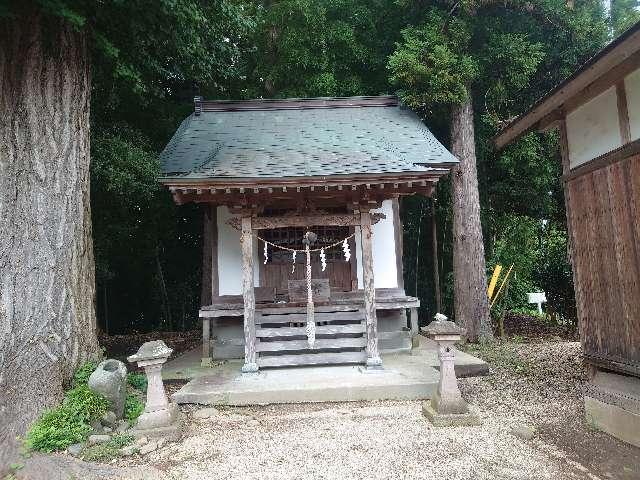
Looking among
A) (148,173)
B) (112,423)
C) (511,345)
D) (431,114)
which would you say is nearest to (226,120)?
(148,173)

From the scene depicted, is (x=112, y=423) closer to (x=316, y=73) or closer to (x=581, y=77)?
(x=581, y=77)

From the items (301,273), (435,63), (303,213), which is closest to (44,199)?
(303,213)

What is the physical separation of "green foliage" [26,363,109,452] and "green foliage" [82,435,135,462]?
21 centimetres

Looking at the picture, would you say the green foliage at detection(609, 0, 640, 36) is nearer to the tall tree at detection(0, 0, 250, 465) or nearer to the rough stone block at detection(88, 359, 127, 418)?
the tall tree at detection(0, 0, 250, 465)

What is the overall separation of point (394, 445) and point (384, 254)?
4.25 metres

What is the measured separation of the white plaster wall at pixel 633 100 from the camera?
388cm

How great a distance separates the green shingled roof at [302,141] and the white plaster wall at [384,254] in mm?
1292

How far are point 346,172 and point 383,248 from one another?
7.60 feet

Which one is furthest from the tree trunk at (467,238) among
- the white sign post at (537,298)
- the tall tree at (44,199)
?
the tall tree at (44,199)

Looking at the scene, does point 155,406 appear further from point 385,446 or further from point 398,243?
point 398,243

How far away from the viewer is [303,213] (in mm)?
7059

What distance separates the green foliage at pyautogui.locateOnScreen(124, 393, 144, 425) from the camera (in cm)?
482

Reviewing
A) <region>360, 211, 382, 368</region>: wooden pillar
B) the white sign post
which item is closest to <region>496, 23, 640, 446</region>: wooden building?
<region>360, 211, 382, 368</region>: wooden pillar

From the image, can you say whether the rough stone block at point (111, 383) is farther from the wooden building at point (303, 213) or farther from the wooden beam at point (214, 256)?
the wooden beam at point (214, 256)
